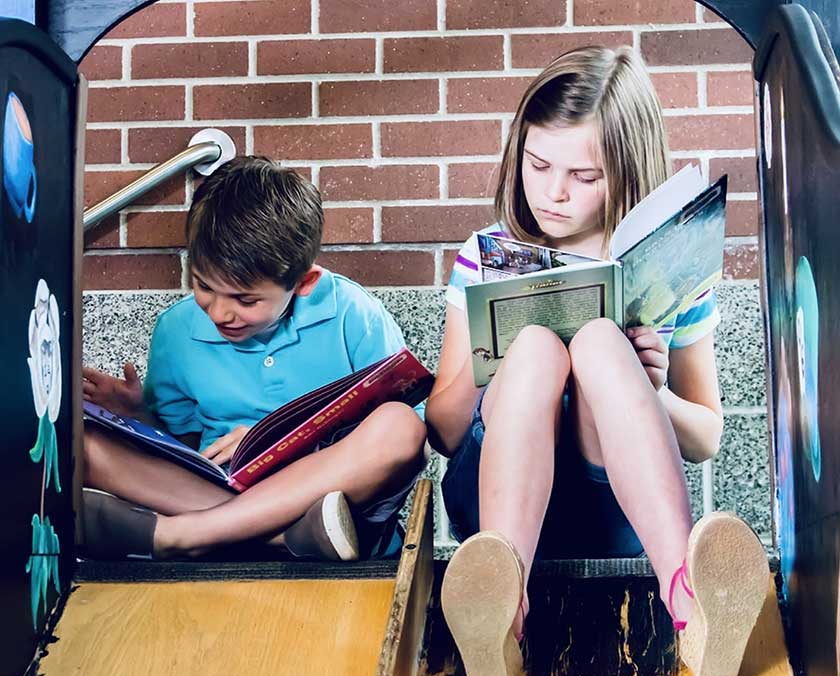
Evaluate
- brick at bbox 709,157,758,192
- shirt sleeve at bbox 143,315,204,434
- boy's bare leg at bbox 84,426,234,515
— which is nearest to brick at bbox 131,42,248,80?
shirt sleeve at bbox 143,315,204,434

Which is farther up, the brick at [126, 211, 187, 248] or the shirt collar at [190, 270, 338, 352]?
the brick at [126, 211, 187, 248]

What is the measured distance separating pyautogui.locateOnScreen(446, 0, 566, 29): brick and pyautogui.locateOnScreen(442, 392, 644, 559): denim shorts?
719 millimetres

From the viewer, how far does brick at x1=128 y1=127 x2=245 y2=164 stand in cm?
209

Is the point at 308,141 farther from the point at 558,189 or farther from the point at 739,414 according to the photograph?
the point at 739,414

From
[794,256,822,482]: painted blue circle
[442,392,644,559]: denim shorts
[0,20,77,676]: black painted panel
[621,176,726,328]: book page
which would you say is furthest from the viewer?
[442,392,644,559]: denim shorts

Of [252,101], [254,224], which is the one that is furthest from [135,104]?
[254,224]

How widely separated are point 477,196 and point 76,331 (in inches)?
31.6

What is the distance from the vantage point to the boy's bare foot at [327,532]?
1992mm

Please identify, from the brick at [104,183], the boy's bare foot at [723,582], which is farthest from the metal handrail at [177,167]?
the boy's bare foot at [723,582]

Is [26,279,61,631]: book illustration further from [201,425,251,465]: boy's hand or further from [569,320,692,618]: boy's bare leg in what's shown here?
[569,320,692,618]: boy's bare leg

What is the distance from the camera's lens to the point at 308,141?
209 centimetres

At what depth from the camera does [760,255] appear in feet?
6.62

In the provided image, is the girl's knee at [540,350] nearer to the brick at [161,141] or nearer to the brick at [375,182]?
the brick at [375,182]

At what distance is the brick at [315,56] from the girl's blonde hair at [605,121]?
0.33 metres
